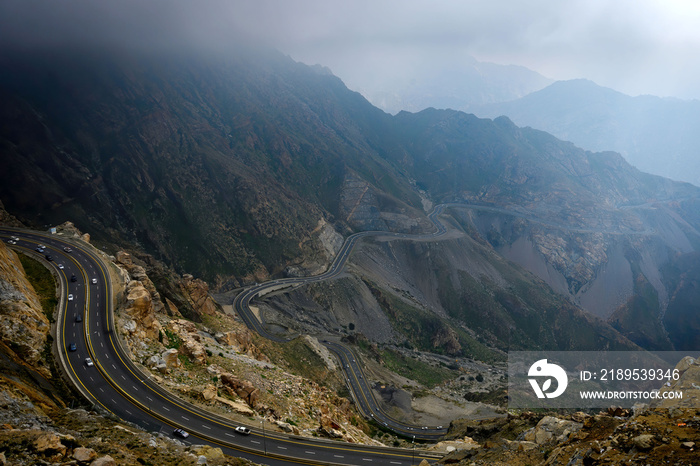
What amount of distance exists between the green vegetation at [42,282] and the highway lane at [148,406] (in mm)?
1015

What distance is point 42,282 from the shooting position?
1635 inches

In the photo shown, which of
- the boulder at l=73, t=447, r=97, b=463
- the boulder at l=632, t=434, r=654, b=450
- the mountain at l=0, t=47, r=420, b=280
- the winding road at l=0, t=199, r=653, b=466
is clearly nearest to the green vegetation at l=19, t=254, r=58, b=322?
the winding road at l=0, t=199, r=653, b=466

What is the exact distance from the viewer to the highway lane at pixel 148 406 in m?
30.9

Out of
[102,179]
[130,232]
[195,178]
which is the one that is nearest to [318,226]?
[195,178]

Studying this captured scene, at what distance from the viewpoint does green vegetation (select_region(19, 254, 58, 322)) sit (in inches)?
1515

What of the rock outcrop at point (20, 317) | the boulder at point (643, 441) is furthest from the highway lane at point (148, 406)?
the boulder at point (643, 441)

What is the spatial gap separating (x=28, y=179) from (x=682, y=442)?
12758 centimetres

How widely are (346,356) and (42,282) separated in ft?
174

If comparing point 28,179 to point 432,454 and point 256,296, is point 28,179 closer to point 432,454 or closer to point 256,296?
point 256,296

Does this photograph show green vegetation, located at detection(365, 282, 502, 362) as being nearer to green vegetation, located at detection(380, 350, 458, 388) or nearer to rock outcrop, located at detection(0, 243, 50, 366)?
green vegetation, located at detection(380, 350, 458, 388)

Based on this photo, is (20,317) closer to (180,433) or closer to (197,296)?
(180,433)

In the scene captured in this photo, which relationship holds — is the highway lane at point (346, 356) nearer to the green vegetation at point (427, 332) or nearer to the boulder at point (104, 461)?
the green vegetation at point (427, 332)

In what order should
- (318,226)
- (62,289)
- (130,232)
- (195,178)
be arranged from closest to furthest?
(62,289), (130,232), (195,178), (318,226)

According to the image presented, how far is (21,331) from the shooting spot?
103ft
